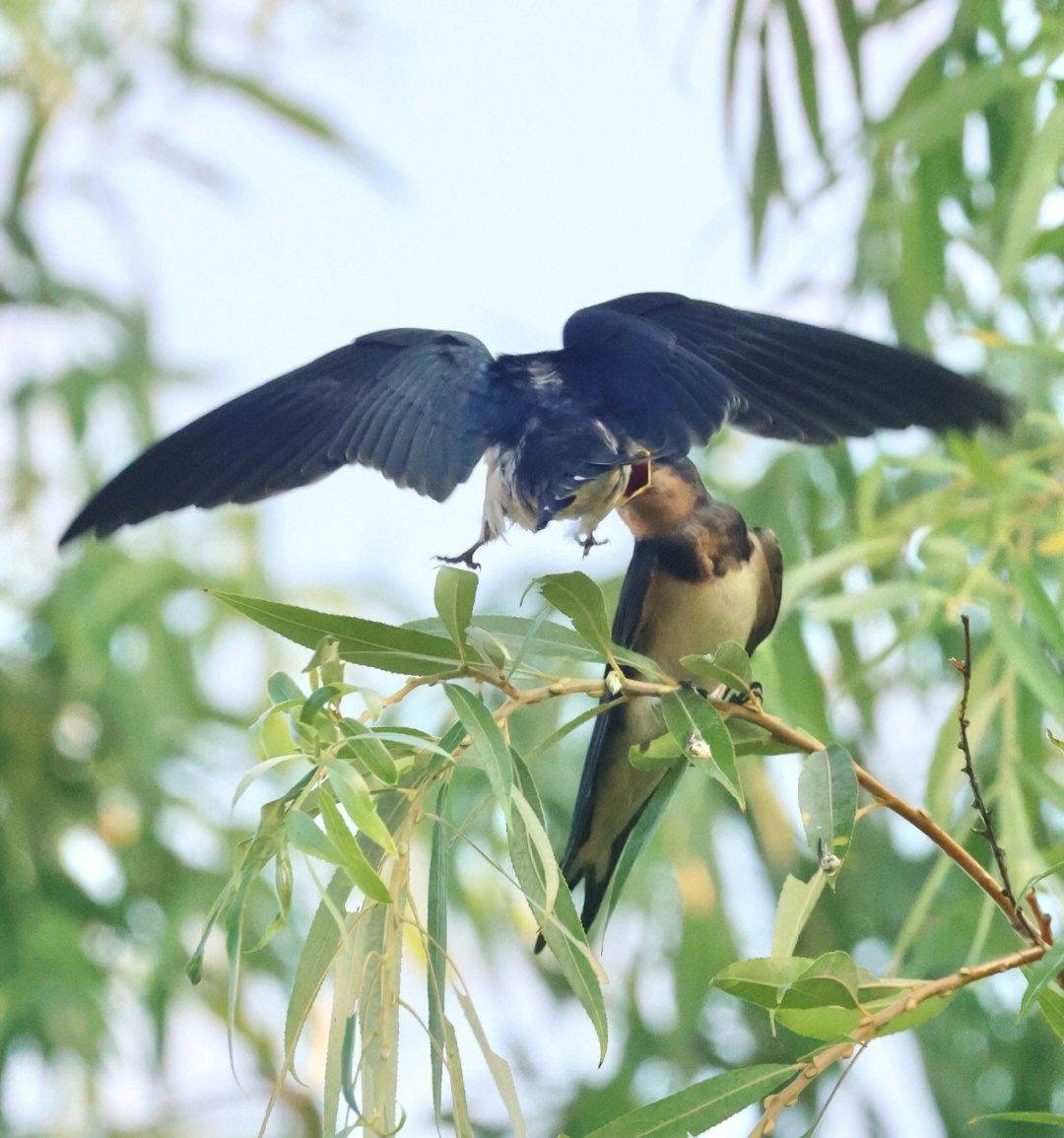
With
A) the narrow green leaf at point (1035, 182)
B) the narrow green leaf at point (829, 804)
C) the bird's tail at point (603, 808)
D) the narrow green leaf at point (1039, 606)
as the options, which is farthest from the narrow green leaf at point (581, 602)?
the narrow green leaf at point (1035, 182)

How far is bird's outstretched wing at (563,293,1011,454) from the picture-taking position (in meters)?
0.90

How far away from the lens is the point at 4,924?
2.55 metres

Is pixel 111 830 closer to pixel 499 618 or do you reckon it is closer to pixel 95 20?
pixel 95 20

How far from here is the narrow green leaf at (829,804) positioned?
2.48 ft

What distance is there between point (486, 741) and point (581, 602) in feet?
0.33

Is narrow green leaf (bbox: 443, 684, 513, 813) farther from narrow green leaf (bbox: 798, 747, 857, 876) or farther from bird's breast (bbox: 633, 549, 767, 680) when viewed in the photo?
bird's breast (bbox: 633, 549, 767, 680)

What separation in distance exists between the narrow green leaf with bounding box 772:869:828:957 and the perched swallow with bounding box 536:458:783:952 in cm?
37

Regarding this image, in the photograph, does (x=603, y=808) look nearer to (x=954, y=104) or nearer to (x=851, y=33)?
(x=954, y=104)

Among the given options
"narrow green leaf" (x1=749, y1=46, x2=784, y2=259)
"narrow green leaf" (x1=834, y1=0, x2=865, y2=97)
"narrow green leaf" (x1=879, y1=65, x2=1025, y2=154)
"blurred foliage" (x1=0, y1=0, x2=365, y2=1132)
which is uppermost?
"narrow green leaf" (x1=834, y1=0, x2=865, y2=97)

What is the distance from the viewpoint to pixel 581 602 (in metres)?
0.78

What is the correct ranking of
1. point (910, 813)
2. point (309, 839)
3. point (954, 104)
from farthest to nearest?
point (954, 104)
point (910, 813)
point (309, 839)

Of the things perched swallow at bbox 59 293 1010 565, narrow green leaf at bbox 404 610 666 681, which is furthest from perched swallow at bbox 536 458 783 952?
narrow green leaf at bbox 404 610 666 681

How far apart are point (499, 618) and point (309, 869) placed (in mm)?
181

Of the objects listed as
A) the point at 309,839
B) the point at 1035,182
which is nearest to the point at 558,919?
the point at 309,839
